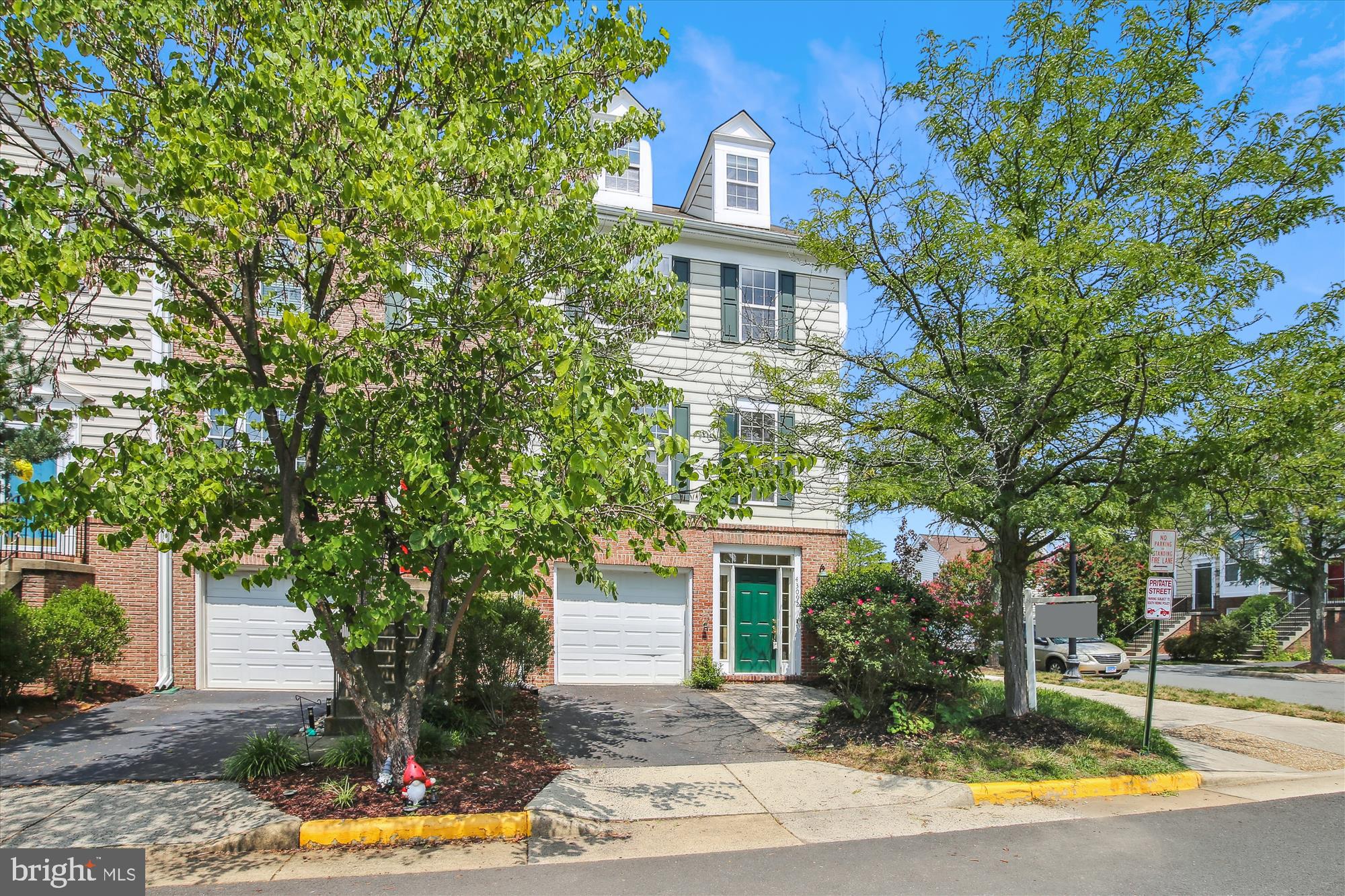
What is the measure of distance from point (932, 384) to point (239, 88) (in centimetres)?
772

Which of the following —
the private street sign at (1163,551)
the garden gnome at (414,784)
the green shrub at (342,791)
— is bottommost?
the green shrub at (342,791)

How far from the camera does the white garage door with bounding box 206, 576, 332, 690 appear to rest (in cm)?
1351

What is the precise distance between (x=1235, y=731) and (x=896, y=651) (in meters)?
5.73

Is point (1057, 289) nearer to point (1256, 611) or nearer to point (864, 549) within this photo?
point (864, 549)

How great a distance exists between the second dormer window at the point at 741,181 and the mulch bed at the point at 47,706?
558 inches

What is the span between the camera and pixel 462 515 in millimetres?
6227

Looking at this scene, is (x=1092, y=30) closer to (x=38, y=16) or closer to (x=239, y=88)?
(x=239, y=88)

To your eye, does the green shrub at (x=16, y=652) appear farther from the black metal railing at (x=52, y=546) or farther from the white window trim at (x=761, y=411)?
the white window trim at (x=761, y=411)

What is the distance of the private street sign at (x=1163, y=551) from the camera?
9.14 metres

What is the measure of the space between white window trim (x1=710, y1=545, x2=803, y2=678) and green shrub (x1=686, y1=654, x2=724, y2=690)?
582 millimetres

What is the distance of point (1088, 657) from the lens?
2045 cm

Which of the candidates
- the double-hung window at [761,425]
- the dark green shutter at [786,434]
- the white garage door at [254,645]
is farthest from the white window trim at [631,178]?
the white garage door at [254,645]

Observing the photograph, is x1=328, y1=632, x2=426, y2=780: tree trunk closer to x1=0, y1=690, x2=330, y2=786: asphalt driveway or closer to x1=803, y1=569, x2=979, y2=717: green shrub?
x1=0, y1=690, x2=330, y2=786: asphalt driveway

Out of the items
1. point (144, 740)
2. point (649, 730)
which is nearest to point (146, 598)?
point (144, 740)
